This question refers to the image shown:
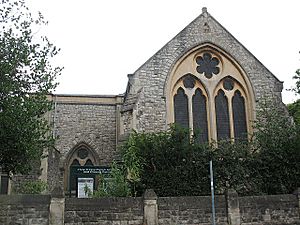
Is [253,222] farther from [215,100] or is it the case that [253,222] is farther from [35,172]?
[35,172]

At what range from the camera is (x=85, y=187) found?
14.9 meters

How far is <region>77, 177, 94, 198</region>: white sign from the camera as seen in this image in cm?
1482

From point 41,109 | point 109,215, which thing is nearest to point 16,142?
point 41,109

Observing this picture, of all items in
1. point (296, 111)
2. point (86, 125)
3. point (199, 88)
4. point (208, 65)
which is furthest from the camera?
point (86, 125)

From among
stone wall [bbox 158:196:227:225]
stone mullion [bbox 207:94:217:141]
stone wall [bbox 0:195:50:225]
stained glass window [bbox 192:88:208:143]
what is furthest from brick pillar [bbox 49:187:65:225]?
stone mullion [bbox 207:94:217:141]

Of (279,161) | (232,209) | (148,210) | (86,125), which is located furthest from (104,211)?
(86,125)

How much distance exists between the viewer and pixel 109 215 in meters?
12.1

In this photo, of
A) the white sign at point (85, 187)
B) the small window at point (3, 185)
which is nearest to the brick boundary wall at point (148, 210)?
the white sign at point (85, 187)

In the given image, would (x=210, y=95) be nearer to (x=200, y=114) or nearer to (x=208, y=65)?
(x=200, y=114)

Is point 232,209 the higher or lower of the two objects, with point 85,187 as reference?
lower

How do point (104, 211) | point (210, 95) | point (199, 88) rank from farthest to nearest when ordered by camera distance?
point (199, 88), point (210, 95), point (104, 211)

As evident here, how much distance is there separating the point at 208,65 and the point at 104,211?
1226 centimetres

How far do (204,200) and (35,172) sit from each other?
10.0 meters

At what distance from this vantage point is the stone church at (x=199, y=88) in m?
19.9
